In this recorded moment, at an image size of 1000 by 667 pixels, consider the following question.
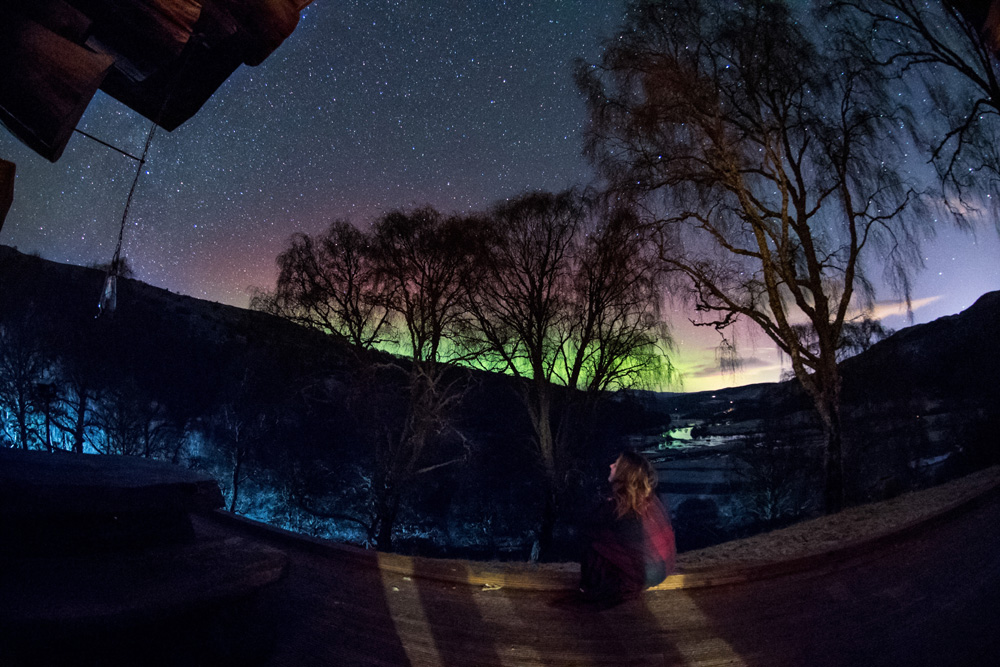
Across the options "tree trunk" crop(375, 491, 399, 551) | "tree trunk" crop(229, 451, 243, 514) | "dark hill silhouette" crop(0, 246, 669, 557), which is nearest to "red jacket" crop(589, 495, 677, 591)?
"tree trunk" crop(375, 491, 399, 551)

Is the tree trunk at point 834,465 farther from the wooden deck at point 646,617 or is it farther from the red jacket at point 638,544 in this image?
the red jacket at point 638,544

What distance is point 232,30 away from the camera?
279 cm

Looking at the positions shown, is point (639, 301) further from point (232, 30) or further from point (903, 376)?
point (903, 376)

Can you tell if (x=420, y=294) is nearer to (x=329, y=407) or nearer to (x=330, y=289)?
(x=330, y=289)

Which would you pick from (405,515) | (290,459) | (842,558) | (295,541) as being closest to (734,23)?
(842,558)

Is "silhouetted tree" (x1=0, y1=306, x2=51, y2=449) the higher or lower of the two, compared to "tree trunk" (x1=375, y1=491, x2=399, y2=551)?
higher

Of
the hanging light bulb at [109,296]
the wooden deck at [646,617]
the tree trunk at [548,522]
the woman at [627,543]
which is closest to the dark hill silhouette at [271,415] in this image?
the tree trunk at [548,522]

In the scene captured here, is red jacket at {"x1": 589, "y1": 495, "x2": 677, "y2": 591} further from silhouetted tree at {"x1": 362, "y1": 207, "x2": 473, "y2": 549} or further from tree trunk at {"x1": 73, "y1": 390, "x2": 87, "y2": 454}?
tree trunk at {"x1": 73, "y1": 390, "x2": 87, "y2": 454}

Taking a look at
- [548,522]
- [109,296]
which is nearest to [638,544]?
[109,296]

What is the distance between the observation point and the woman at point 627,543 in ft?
12.8

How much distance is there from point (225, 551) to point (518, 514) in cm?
2882

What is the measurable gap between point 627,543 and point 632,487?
0.45 metres

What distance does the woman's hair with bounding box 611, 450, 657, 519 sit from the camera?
158 inches

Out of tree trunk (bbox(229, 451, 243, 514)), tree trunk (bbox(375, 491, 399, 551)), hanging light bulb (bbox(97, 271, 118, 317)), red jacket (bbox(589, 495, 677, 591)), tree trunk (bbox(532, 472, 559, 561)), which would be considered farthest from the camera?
tree trunk (bbox(229, 451, 243, 514))
